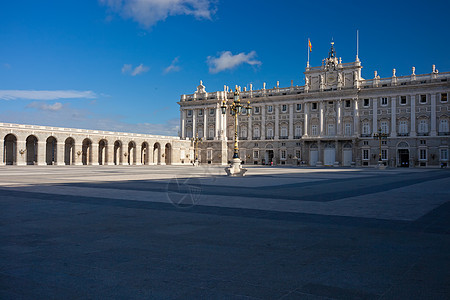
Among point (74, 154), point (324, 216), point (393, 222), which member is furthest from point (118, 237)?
point (74, 154)

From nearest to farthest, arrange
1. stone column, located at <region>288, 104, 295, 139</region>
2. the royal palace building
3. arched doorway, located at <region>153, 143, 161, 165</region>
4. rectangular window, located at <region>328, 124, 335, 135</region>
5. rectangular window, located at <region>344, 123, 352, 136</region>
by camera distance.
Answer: the royal palace building, rectangular window, located at <region>344, 123, 352, 136</region>, rectangular window, located at <region>328, 124, 335, 135</region>, stone column, located at <region>288, 104, 295, 139</region>, arched doorway, located at <region>153, 143, 161, 165</region>

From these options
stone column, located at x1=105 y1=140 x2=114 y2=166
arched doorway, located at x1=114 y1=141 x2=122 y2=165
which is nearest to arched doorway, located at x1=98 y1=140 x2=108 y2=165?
stone column, located at x1=105 y1=140 x2=114 y2=166

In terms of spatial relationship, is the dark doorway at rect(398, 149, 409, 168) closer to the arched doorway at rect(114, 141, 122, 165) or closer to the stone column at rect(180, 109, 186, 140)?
the stone column at rect(180, 109, 186, 140)

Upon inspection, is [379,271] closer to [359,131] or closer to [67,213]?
[67,213]

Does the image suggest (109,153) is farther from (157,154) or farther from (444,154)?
(444,154)

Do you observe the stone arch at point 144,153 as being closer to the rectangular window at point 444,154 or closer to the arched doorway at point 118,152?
the arched doorway at point 118,152

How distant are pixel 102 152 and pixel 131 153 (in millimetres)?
6515

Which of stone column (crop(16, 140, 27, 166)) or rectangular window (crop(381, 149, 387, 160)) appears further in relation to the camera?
rectangular window (crop(381, 149, 387, 160))

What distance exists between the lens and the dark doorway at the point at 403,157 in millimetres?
64188

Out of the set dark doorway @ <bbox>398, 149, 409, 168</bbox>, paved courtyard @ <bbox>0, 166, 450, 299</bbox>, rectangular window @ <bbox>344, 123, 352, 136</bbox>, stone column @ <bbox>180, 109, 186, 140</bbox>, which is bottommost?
paved courtyard @ <bbox>0, 166, 450, 299</bbox>

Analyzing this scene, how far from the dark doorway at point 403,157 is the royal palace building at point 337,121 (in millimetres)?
166

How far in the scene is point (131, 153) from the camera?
75875 millimetres

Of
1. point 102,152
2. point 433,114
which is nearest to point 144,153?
point 102,152

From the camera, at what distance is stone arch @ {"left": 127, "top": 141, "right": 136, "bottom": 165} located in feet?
240
